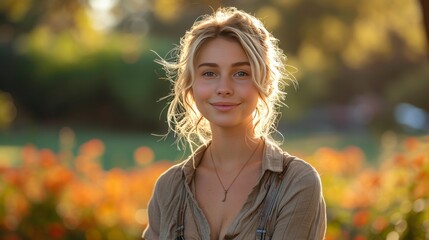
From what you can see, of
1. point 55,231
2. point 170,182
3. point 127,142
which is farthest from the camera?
point 127,142

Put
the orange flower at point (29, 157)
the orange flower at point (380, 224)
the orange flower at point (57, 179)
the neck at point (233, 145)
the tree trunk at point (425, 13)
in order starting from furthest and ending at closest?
the orange flower at point (29, 157)
the orange flower at point (57, 179)
the orange flower at point (380, 224)
the tree trunk at point (425, 13)
the neck at point (233, 145)

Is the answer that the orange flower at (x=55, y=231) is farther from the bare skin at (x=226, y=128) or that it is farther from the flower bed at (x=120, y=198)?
the bare skin at (x=226, y=128)

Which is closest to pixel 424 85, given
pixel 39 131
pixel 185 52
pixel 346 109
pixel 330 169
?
pixel 346 109

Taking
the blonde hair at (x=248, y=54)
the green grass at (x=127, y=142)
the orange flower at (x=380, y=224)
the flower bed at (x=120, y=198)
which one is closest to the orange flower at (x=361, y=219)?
the flower bed at (x=120, y=198)

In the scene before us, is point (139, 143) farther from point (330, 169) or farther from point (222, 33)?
point (222, 33)

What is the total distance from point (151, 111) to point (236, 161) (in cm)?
1733

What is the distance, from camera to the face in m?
2.88

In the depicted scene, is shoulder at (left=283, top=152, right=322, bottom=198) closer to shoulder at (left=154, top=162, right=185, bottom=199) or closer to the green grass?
shoulder at (left=154, top=162, right=185, bottom=199)

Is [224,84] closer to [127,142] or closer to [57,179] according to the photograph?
[57,179]

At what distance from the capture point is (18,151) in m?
15.9

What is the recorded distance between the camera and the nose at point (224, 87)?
287 cm

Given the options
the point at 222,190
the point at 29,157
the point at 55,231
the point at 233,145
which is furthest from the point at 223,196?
the point at 29,157

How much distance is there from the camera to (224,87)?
9.41 ft

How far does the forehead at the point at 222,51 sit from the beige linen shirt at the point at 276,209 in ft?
0.97
